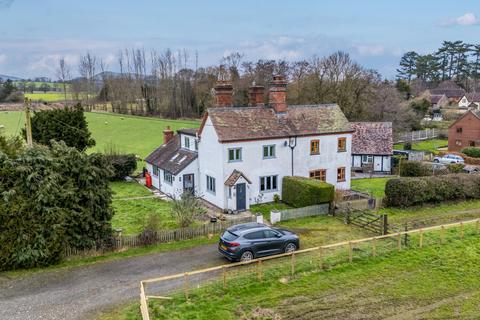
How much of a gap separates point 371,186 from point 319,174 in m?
7.91

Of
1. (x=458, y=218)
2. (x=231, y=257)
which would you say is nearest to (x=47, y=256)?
(x=231, y=257)

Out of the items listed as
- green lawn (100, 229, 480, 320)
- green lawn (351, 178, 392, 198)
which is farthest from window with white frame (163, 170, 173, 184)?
green lawn (100, 229, 480, 320)

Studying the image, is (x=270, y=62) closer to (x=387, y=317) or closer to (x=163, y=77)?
(x=163, y=77)

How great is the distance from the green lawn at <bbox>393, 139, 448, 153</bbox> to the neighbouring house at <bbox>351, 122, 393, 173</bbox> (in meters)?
→ 17.7

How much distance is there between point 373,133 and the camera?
4828cm

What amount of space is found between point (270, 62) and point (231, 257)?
63164mm

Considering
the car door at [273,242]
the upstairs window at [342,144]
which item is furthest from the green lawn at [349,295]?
the upstairs window at [342,144]

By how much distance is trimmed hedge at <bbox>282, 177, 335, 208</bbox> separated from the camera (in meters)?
28.9

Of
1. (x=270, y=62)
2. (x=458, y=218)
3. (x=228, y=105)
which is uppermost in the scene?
(x=270, y=62)

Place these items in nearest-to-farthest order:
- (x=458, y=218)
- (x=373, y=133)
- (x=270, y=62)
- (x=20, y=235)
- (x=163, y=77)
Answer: (x=20, y=235), (x=458, y=218), (x=373, y=133), (x=270, y=62), (x=163, y=77)

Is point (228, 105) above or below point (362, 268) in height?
above

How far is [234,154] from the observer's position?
98.7ft

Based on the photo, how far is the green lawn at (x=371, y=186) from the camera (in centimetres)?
3578

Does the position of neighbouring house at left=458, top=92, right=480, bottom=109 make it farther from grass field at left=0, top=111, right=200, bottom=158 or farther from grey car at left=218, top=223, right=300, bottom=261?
grey car at left=218, top=223, right=300, bottom=261
